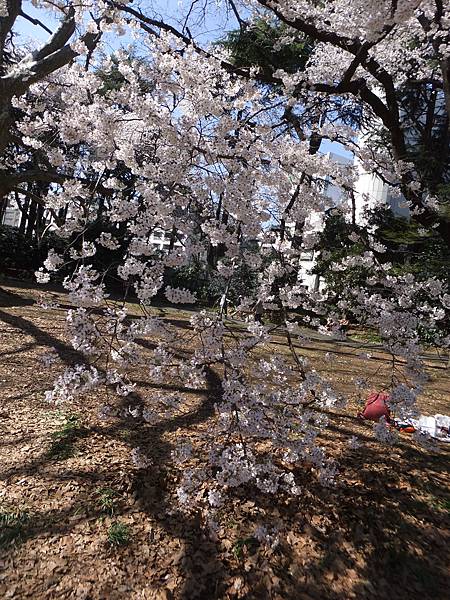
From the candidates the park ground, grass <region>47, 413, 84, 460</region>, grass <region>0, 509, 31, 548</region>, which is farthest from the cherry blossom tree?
grass <region>0, 509, 31, 548</region>

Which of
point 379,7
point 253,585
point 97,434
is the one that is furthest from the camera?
point 97,434

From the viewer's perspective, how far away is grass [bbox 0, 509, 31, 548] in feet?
7.79

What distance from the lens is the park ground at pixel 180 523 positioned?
2.27 m

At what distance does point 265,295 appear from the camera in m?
2.87

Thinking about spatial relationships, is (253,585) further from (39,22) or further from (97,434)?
(39,22)

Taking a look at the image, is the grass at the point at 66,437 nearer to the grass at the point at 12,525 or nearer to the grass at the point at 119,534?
the grass at the point at 12,525

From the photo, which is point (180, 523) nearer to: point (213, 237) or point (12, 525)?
point (12, 525)

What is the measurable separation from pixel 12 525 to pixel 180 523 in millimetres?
923

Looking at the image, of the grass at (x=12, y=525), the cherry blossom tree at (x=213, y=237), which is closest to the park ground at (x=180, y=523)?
the grass at (x=12, y=525)

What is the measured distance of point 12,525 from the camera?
247 cm

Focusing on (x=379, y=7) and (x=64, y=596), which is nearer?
(x=64, y=596)

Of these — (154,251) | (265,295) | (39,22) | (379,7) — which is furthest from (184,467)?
(39,22)

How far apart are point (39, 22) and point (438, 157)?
10.9 m

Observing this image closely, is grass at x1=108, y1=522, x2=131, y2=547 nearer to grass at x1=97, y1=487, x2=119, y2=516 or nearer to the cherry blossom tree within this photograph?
grass at x1=97, y1=487, x2=119, y2=516
